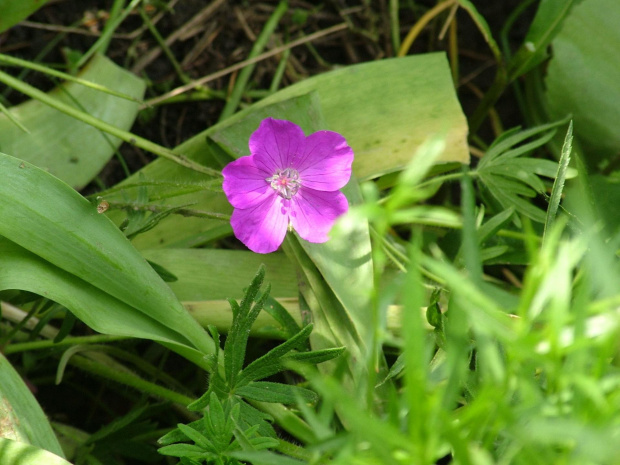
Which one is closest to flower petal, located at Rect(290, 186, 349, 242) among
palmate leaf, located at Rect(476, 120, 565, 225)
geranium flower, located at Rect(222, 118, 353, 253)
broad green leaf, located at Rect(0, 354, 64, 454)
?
geranium flower, located at Rect(222, 118, 353, 253)

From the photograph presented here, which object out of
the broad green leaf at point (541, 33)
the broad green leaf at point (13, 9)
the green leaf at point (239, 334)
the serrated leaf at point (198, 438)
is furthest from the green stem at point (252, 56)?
the serrated leaf at point (198, 438)

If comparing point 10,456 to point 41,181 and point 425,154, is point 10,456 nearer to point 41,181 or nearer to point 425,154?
point 41,181

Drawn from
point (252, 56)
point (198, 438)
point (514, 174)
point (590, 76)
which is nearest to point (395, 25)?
point (252, 56)

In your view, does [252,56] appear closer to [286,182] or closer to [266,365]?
[286,182]

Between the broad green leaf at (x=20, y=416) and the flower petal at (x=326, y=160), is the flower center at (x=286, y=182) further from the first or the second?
the broad green leaf at (x=20, y=416)

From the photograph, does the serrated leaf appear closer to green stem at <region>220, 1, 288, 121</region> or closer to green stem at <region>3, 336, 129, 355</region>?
green stem at <region>3, 336, 129, 355</region>

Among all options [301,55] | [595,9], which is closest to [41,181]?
[301,55]
